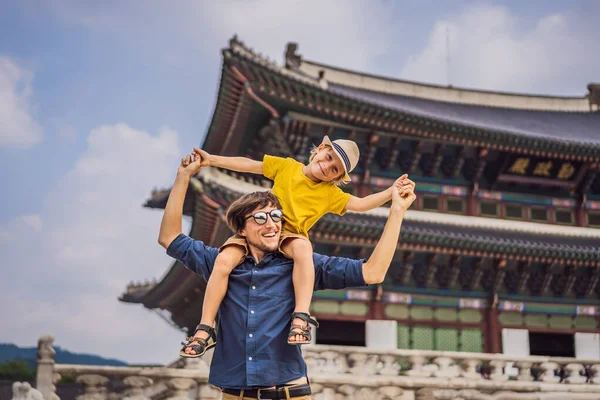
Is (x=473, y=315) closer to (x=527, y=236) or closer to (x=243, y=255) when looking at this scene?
(x=527, y=236)

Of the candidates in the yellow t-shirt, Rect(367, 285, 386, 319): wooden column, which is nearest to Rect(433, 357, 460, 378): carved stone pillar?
Rect(367, 285, 386, 319): wooden column

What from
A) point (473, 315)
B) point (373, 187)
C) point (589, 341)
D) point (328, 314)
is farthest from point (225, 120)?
point (589, 341)

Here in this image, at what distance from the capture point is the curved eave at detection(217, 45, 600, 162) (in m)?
17.2

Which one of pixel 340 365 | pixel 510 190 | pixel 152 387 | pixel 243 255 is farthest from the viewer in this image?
pixel 510 190

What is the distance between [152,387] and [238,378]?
25.7ft

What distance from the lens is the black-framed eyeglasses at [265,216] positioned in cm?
362

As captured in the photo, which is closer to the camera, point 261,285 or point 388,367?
point 261,285

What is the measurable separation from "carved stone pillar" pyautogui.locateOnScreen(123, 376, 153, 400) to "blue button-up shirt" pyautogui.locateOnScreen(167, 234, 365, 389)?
7513 millimetres

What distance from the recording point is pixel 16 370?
2677 cm

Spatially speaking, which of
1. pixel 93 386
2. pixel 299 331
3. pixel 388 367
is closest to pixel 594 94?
pixel 388 367

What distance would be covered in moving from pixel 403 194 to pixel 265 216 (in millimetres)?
695

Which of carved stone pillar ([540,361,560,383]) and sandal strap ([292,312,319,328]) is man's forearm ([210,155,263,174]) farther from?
carved stone pillar ([540,361,560,383])

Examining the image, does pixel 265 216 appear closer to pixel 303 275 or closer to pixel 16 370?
pixel 303 275

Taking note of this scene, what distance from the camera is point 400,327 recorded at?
62.1 feet
